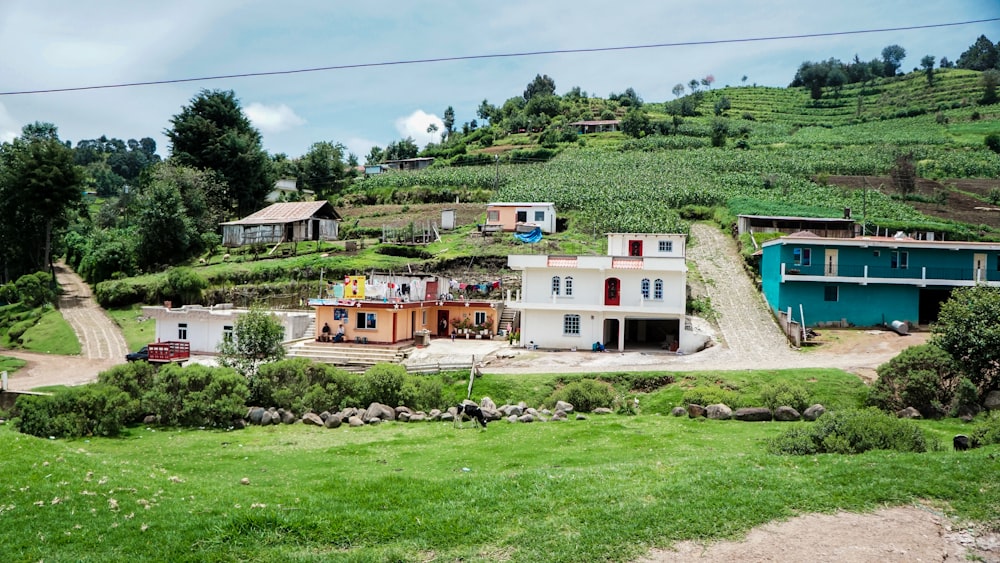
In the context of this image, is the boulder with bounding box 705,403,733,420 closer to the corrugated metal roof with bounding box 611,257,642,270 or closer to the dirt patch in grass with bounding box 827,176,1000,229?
the corrugated metal roof with bounding box 611,257,642,270

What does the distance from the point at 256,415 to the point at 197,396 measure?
75.8 inches

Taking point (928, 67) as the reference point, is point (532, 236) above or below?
below

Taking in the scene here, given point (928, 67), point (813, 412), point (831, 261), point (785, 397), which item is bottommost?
point (813, 412)

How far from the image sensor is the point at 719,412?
20.6 metres

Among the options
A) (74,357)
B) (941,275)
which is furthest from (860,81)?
(74,357)

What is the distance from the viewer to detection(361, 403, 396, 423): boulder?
22.1m

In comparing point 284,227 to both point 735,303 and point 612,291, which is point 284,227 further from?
point 735,303

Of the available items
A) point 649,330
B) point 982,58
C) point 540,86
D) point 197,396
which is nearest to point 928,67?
point 982,58

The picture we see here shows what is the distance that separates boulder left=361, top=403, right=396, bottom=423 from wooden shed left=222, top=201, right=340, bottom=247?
33.7 metres

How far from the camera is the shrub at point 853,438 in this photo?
43.3ft

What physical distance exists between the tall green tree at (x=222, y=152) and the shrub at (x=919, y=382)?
58.6 metres

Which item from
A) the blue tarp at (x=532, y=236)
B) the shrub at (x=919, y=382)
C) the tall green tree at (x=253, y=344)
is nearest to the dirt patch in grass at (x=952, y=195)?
the blue tarp at (x=532, y=236)

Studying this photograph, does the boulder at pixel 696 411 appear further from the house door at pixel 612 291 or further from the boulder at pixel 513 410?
the house door at pixel 612 291

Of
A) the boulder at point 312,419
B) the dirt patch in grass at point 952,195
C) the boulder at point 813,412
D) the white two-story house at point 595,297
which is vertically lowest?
the boulder at point 312,419
